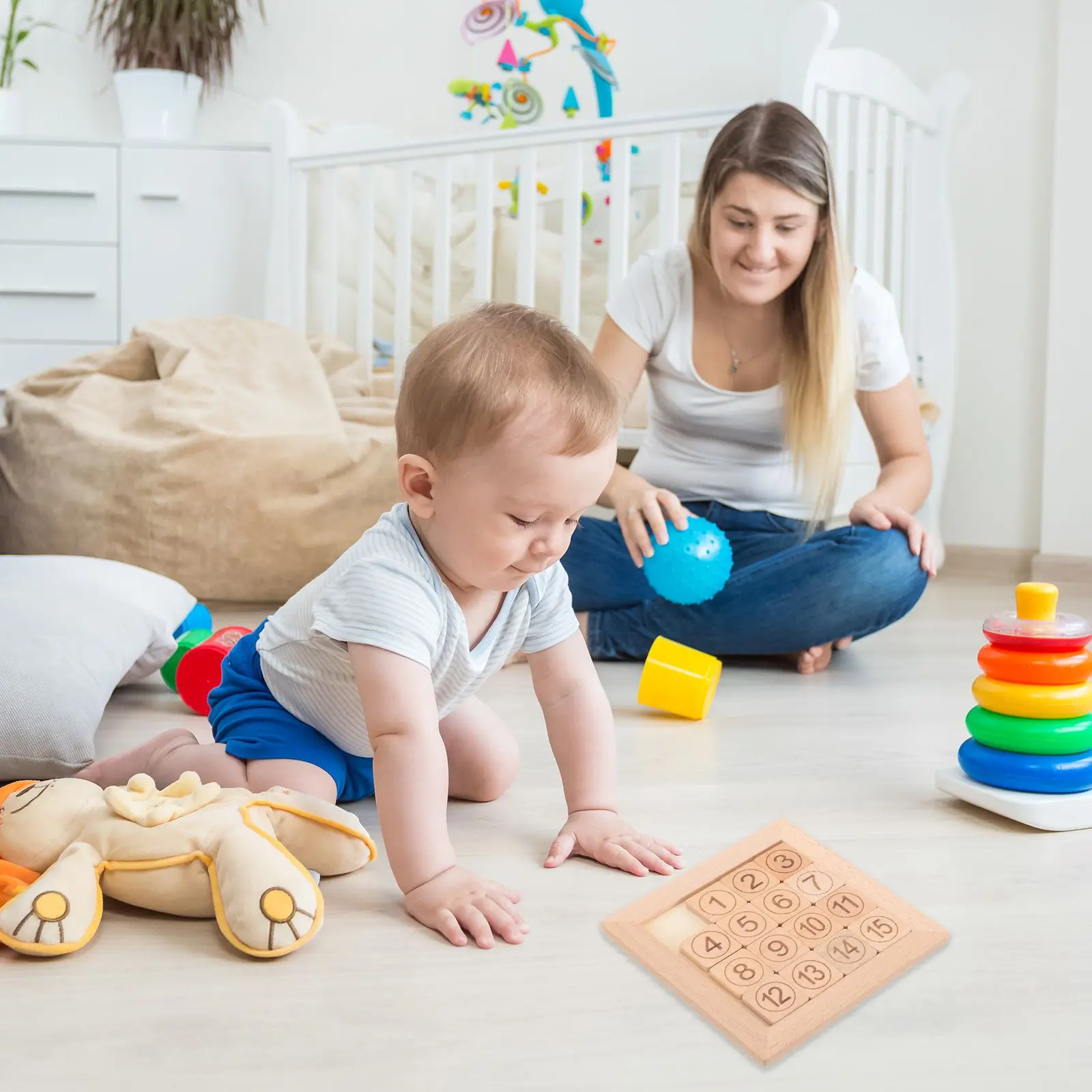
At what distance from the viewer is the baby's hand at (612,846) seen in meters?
0.84

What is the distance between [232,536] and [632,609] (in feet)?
2.15

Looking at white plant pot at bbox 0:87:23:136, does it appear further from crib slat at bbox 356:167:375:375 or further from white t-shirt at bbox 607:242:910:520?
white t-shirt at bbox 607:242:910:520

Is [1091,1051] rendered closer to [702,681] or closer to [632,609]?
[702,681]

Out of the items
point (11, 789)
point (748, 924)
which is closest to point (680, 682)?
point (748, 924)

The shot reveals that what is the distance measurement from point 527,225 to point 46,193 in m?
1.04

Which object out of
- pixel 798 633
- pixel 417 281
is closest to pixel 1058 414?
pixel 798 633

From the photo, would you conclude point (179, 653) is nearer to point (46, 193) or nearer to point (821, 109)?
point (821, 109)

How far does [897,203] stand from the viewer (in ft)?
7.30

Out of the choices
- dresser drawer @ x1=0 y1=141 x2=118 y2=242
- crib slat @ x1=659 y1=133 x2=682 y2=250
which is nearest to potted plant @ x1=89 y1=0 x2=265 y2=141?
dresser drawer @ x1=0 y1=141 x2=118 y2=242

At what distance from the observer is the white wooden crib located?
2031mm

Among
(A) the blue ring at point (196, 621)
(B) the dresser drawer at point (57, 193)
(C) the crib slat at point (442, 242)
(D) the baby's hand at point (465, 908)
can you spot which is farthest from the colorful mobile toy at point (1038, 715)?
(B) the dresser drawer at point (57, 193)

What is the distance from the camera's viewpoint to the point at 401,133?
2.76 meters

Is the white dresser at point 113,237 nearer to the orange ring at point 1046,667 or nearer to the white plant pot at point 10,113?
the white plant pot at point 10,113

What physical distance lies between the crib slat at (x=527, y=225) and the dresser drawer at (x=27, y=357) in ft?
3.09
